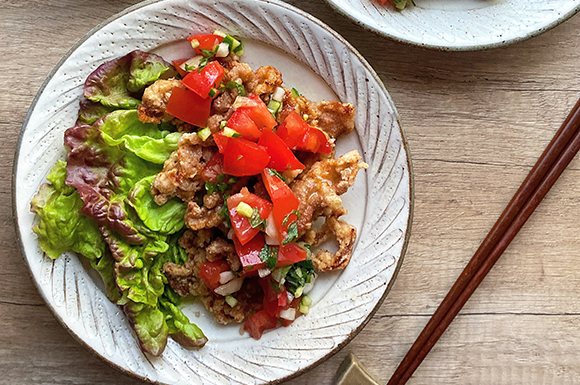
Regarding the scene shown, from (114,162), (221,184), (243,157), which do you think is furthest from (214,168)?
(114,162)

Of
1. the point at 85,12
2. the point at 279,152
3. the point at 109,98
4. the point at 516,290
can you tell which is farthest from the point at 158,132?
the point at 516,290

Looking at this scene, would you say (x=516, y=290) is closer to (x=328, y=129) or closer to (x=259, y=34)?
(x=328, y=129)

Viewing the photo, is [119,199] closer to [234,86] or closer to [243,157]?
[243,157]

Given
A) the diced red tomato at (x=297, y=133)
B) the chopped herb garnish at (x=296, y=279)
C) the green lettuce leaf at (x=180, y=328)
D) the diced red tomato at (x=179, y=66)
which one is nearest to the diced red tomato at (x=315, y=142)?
the diced red tomato at (x=297, y=133)

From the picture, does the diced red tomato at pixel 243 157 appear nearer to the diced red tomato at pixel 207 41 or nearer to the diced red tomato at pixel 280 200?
the diced red tomato at pixel 280 200

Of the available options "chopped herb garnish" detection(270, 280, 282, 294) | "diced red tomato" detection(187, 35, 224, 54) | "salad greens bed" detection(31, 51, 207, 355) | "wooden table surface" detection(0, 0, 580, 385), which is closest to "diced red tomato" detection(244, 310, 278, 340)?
"chopped herb garnish" detection(270, 280, 282, 294)

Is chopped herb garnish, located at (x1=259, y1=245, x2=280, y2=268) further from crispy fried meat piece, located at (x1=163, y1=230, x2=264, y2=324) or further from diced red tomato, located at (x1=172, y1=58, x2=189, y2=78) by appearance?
diced red tomato, located at (x1=172, y1=58, x2=189, y2=78)
